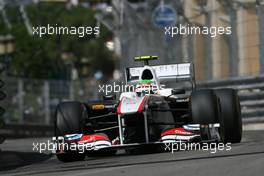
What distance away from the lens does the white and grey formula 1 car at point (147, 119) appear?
1082 cm

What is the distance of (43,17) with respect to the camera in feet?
195

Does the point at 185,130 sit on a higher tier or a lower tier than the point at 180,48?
lower

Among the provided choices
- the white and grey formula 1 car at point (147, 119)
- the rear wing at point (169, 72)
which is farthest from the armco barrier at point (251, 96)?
the white and grey formula 1 car at point (147, 119)

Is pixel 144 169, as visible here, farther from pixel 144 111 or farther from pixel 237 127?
pixel 237 127

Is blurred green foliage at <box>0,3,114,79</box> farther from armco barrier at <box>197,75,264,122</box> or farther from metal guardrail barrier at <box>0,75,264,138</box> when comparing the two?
armco barrier at <box>197,75,264,122</box>

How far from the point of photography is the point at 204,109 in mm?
10734

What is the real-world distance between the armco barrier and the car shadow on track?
5.89 m

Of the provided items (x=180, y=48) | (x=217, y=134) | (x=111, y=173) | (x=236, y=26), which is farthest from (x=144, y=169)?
(x=180, y=48)

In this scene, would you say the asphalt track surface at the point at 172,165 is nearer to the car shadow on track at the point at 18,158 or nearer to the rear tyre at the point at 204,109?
the car shadow on track at the point at 18,158

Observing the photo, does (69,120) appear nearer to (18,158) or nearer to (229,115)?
(18,158)

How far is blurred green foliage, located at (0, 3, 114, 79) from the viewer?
47844mm

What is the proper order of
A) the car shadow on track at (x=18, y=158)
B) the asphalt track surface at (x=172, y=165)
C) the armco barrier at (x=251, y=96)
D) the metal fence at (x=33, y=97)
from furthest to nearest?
the metal fence at (x=33, y=97) < the armco barrier at (x=251, y=96) < the car shadow on track at (x=18, y=158) < the asphalt track surface at (x=172, y=165)

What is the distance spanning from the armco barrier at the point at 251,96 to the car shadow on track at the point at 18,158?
232 inches

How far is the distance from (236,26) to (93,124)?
795cm
